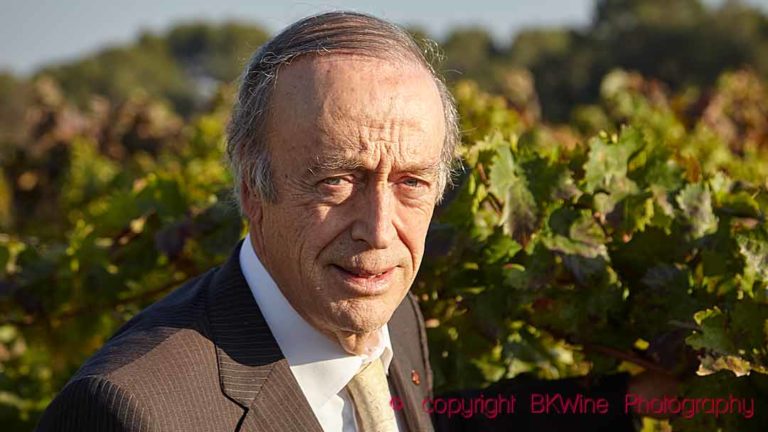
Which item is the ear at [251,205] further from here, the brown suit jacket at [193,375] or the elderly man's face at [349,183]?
the brown suit jacket at [193,375]

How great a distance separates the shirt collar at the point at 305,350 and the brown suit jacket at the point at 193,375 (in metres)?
0.04

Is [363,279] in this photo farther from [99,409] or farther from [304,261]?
[99,409]

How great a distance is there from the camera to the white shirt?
2.42 meters

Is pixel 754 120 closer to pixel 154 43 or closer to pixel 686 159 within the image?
pixel 686 159

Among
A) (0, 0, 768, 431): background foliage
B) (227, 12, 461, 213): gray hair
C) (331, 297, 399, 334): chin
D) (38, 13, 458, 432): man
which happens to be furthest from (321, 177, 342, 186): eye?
(0, 0, 768, 431): background foliage

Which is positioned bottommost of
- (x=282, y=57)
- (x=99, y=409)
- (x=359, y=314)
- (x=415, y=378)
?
(x=415, y=378)

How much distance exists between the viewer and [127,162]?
1098 cm

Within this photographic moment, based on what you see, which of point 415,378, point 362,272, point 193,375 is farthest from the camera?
point 415,378

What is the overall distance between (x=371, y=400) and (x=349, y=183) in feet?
1.79

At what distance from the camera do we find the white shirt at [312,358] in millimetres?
2424

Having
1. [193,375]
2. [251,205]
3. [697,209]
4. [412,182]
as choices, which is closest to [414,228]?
[412,182]

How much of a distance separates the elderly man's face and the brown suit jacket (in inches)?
5.7

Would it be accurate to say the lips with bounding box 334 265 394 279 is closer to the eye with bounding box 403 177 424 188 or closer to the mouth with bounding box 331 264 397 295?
the mouth with bounding box 331 264 397 295

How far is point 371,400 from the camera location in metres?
2.48
